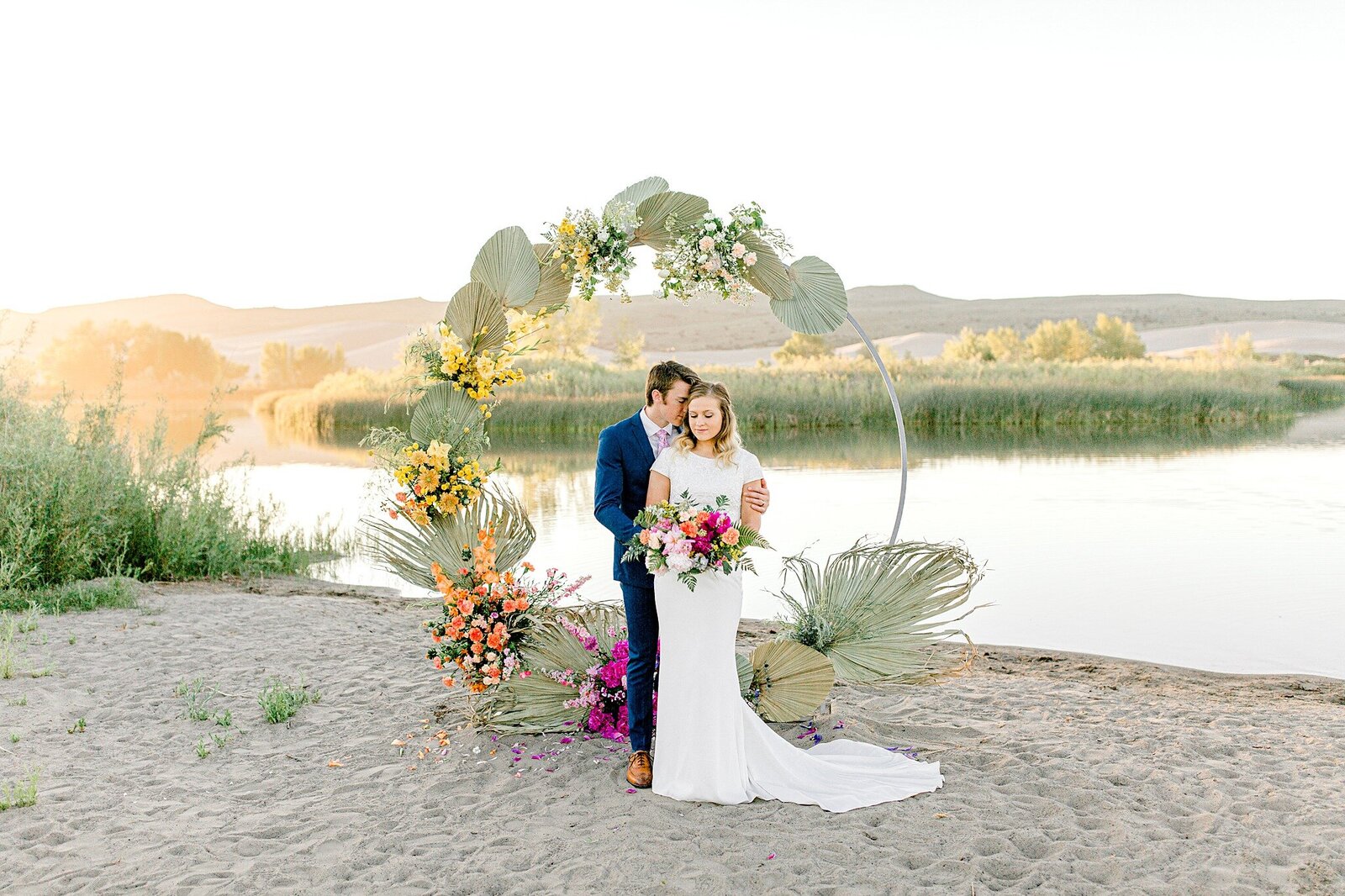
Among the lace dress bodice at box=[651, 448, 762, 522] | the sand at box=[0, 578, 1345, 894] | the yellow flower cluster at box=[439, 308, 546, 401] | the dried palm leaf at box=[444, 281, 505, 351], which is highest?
the dried palm leaf at box=[444, 281, 505, 351]

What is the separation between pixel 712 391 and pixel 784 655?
1.60 metres

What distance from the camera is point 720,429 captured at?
4.34m

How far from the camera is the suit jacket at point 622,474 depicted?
4.55m

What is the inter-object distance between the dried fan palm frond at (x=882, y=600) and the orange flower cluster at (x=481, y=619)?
141 cm

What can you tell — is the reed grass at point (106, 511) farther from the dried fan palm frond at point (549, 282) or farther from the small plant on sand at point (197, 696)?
the dried fan palm frond at point (549, 282)

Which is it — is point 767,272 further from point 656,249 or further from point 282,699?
point 282,699

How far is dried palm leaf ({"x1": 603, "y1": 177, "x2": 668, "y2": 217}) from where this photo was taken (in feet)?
17.7

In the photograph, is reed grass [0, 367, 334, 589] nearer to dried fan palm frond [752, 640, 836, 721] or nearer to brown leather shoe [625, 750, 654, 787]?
brown leather shoe [625, 750, 654, 787]

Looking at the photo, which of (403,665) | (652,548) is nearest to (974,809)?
(652,548)

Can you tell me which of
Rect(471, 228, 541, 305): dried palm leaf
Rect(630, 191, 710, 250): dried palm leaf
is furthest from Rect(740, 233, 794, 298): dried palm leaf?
Rect(471, 228, 541, 305): dried palm leaf

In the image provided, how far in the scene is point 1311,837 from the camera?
12.8ft

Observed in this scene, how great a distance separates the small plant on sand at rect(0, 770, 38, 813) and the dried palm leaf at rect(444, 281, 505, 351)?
110 inches

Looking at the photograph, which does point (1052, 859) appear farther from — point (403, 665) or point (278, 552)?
point (278, 552)

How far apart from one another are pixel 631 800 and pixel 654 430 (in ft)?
5.17
